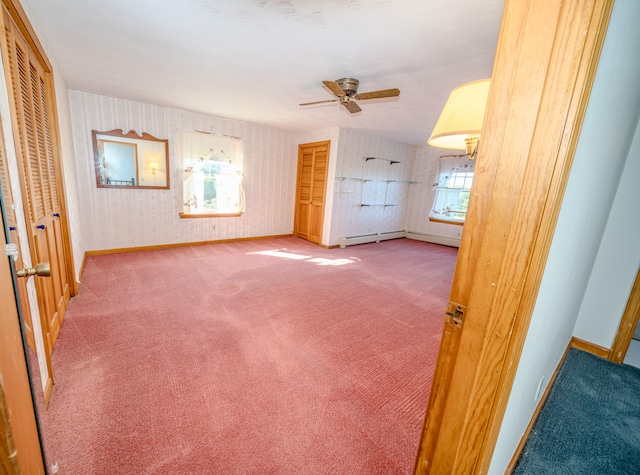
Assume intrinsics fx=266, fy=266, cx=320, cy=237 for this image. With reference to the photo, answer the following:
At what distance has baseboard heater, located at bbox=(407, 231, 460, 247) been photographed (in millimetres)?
6309

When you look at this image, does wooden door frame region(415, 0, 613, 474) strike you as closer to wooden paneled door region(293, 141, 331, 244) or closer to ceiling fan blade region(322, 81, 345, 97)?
ceiling fan blade region(322, 81, 345, 97)

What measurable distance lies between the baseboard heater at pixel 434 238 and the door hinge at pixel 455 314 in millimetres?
5984

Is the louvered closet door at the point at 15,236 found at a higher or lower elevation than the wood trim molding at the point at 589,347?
higher

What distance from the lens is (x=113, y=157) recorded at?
402cm

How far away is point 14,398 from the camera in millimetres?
526

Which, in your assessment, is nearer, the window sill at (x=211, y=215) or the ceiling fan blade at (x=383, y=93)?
the ceiling fan blade at (x=383, y=93)

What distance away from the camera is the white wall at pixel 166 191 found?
12.6 ft

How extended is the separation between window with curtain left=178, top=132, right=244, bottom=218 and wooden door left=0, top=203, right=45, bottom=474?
4.48 meters

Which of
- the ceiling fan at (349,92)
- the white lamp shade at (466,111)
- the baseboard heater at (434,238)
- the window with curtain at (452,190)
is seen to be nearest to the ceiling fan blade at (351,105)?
the ceiling fan at (349,92)

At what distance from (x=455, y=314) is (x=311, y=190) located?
519 cm

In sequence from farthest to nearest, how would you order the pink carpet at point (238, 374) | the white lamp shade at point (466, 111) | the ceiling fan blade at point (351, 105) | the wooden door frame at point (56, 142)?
1. the ceiling fan blade at point (351, 105)
2. the wooden door frame at point (56, 142)
3. the pink carpet at point (238, 374)
4. the white lamp shade at point (466, 111)

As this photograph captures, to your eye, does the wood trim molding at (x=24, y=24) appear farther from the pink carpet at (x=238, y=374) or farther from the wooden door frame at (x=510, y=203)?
the wooden door frame at (x=510, y=203)

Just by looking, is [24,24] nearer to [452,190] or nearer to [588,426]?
[588,426]

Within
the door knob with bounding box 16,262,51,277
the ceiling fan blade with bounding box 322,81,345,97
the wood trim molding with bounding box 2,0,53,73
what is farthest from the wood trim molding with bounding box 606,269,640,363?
the wood trim molding with bounding box 2,0,53,73
